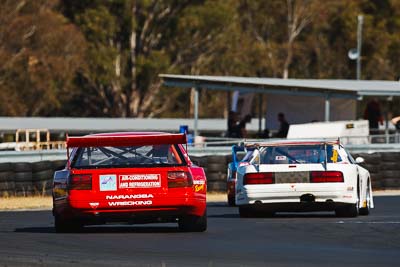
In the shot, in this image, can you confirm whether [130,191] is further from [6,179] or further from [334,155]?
[6,179]

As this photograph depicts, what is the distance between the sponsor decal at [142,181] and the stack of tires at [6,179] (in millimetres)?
11266

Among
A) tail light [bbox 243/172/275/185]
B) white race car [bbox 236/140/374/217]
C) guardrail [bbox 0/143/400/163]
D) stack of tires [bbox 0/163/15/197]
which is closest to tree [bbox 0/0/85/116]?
guardrail [bbox 0/143/400/163]

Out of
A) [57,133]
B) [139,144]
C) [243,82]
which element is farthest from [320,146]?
[57,133]

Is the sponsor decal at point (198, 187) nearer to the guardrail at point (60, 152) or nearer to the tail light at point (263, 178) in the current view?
the tail light at point (263, 178)

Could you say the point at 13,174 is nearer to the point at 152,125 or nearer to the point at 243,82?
the point at 243,82

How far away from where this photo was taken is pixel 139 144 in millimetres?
15266

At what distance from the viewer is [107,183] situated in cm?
1495

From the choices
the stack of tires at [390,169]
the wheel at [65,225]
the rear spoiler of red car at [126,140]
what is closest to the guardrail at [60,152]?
the stack of tires at [390,169]

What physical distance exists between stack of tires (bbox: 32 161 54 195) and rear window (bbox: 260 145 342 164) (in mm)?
8354

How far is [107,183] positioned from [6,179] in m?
11.3

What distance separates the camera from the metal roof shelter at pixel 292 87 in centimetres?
3675

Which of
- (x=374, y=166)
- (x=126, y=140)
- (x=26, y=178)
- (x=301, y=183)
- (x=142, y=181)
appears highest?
(x=126, y=140)

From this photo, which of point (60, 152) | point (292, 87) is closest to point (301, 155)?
point (60, 152)

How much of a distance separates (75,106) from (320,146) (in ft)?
197
